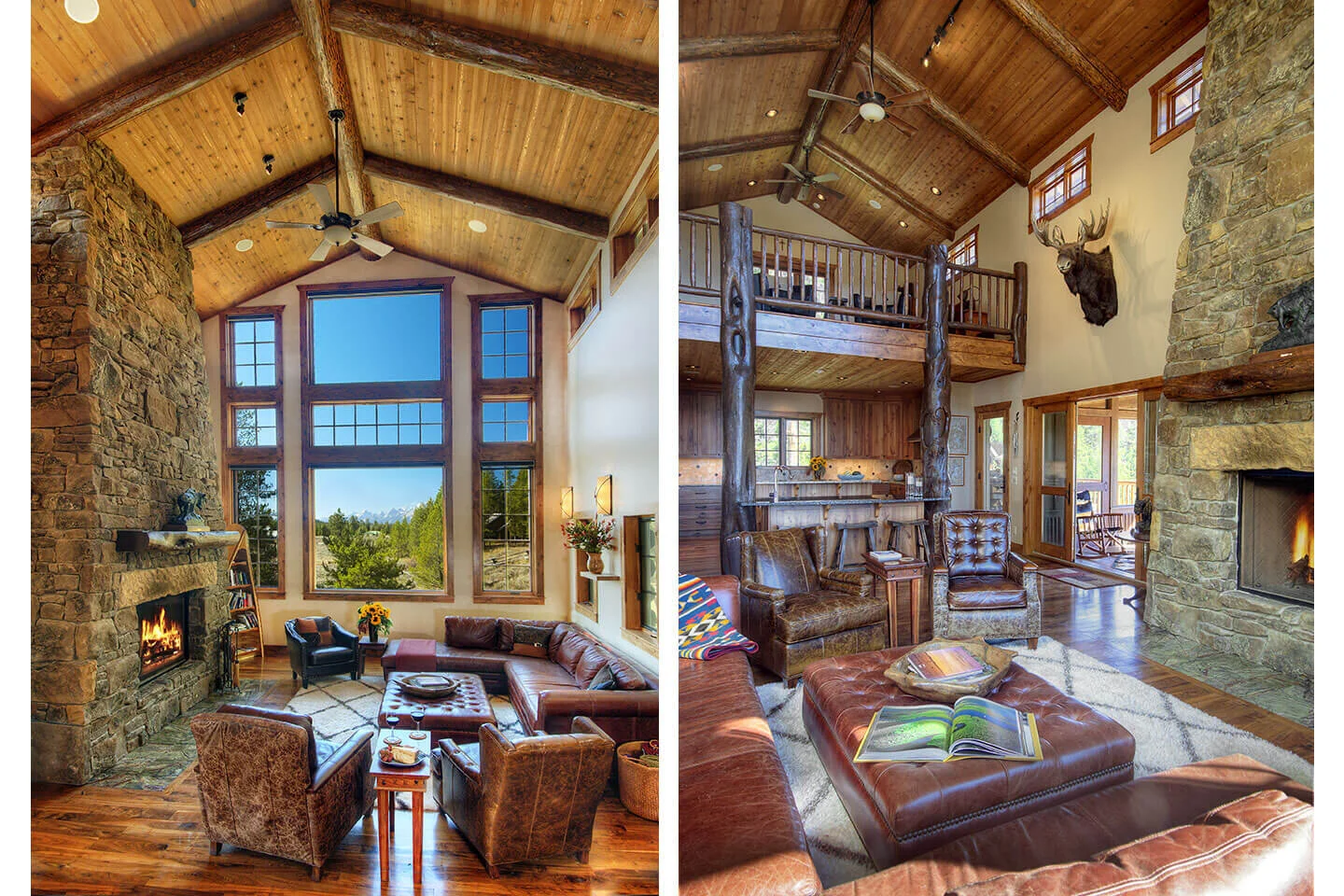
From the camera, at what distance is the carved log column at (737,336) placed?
7.16ft

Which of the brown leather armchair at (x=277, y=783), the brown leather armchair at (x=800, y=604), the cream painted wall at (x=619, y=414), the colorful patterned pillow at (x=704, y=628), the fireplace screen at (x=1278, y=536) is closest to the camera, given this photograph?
the brown leather armchair at (x=277, y=783)

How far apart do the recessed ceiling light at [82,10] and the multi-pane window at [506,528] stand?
1427 mm

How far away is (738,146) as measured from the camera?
180cm

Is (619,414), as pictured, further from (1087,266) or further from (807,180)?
(1087,266)

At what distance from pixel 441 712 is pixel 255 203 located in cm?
130

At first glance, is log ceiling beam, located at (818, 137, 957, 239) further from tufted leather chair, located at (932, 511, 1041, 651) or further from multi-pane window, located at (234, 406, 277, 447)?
multi-pane window, located at (234, 406, 277, 447)

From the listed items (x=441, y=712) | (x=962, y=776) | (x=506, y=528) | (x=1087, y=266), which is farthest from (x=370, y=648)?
(x=1087, y=266)

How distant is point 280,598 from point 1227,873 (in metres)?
1.89

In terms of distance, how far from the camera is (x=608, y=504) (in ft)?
4.50

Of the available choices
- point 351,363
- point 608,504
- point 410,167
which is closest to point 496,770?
point 608,504

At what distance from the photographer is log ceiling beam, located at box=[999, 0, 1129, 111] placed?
171 centimetres

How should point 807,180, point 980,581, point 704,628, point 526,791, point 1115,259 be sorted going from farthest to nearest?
1. point 704,628
2. point 980,581
3. point 807,180
4. point 1115,259
5. point 526,791

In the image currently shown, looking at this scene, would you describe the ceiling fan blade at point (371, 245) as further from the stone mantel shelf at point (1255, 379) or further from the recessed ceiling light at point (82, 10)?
the stone mantel shelf at point (1255, 379)

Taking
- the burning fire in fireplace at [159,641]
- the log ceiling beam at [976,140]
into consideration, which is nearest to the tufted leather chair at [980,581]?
the log ceiling beam at [976,140]
